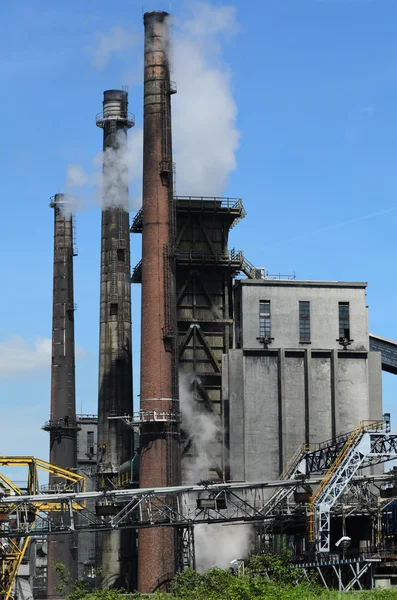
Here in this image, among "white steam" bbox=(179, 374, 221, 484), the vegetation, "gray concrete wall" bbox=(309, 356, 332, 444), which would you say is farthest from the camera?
"white steam" bbox=(179, 374, 221, 484)

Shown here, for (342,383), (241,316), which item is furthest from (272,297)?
(342,383)

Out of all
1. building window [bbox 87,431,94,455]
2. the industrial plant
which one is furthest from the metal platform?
building window [bbox 87,431,94,455]

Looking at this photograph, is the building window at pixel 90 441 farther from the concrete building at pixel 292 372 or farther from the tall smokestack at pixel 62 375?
the concrete building at pixel 292 372

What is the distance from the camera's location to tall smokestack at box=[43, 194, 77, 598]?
87.9 m

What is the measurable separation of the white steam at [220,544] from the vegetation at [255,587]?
29.2ft

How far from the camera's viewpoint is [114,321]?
3511 inches

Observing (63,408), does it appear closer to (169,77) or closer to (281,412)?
(281,412)

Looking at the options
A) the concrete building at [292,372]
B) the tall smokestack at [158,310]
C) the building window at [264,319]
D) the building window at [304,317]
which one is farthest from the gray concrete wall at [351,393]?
the tall smokestack at [158,310]

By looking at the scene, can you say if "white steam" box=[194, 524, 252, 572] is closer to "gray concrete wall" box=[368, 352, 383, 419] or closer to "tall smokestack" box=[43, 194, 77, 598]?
"gray concrete wall" box=[368, 352, 383, 419]

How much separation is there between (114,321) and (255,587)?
130 ft

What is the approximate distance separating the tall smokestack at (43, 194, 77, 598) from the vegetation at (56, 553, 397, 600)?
72.7 ft

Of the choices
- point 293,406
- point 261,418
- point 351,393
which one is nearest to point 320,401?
point 293,406

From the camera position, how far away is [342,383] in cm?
7812

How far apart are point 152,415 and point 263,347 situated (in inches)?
548
